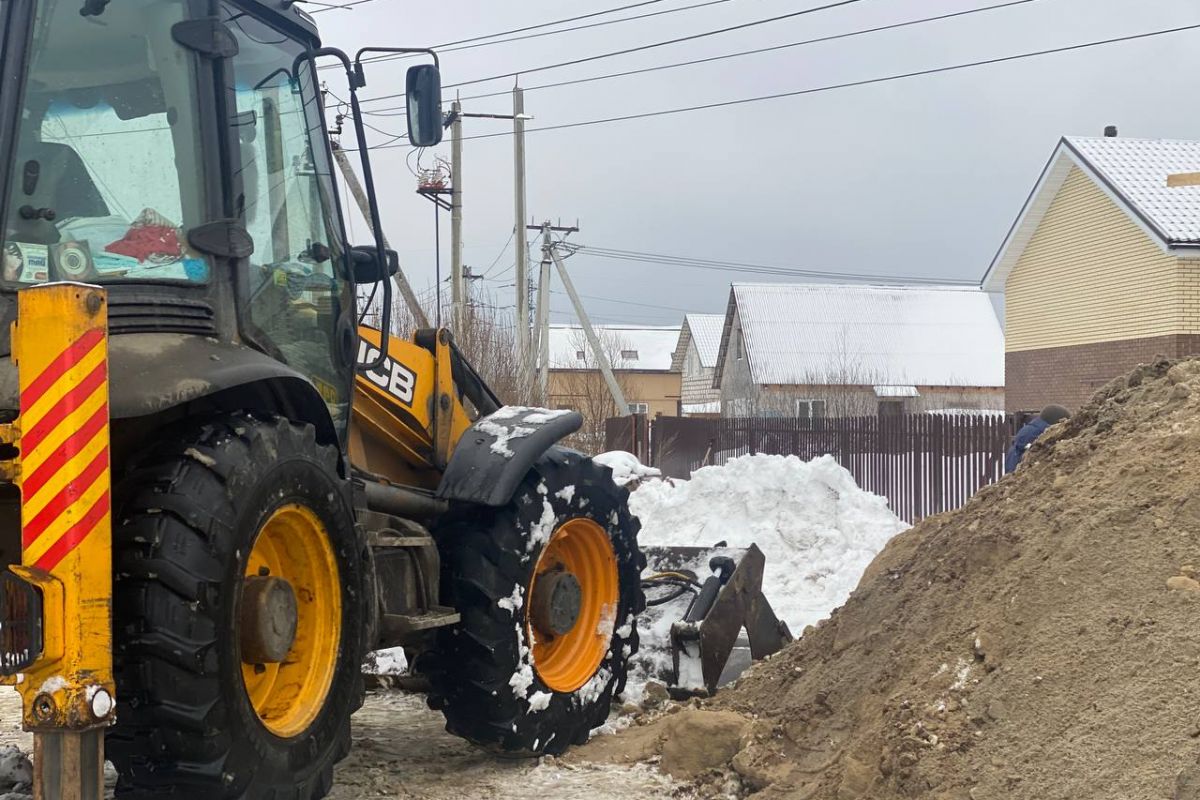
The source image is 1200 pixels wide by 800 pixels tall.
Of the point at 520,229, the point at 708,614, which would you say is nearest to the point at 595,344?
the point at 520,229

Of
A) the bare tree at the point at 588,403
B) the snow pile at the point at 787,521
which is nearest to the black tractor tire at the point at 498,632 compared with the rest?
the snow pile at the point at 787,521

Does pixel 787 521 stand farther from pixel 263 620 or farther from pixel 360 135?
pixel 263 620

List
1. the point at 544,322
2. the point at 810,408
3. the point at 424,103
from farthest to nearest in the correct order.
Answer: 1. the point at 810,408
2. the point at 544,322
3. the point at 424,103

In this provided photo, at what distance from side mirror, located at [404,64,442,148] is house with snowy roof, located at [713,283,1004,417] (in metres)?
33.9

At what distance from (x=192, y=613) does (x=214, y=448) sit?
0.46 metres

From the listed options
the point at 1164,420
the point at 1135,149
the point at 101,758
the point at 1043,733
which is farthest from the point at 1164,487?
the point at 1135,149

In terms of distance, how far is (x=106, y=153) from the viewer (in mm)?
Result: 3645

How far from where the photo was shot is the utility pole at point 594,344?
27203 mm

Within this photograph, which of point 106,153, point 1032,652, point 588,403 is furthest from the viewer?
point 588,403

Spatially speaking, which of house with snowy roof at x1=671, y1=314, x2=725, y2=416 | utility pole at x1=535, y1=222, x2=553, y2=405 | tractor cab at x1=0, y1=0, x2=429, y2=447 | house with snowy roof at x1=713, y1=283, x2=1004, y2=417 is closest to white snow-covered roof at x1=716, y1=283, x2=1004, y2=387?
house with snowy roof at x1=713, y1=283, x2=1004, y2=417

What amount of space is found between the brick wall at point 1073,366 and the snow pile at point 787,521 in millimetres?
11236

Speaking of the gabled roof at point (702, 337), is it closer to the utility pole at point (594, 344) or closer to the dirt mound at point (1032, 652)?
the utility pole at point (594, 344)

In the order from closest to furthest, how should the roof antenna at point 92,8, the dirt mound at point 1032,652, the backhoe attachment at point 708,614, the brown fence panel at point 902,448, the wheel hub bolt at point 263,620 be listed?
the wheel hub bolt at point 263,620
the roof antenna at point 92,8
the dirt mound at point 1032,652
the backhoe attachment at point 708,614
the brown fence panel at point 902,448

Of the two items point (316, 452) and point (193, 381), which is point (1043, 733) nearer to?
→ point (316, 452)
